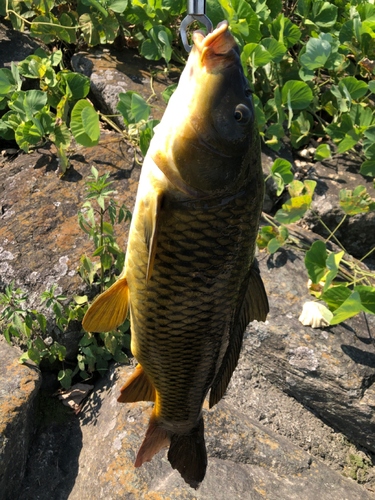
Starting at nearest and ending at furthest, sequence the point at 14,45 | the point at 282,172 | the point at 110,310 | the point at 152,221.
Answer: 1. the point at 152,221
2. the point at 110,310
3. the point at 282,172
4. the point at 14,45

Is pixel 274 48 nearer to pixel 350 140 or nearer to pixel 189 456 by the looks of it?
pixel 350 140

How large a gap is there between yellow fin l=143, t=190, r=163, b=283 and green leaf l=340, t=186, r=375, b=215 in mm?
2133

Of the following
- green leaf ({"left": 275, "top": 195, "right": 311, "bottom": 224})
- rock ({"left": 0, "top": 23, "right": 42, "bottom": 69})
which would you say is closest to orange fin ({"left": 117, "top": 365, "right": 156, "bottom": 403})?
green leaf ({"left": 275, "top": 195, "right": 311, "bottom": 224})

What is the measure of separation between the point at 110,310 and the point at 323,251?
5.88 ft

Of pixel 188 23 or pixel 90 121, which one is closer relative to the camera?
pixel 188 23

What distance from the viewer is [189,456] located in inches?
65.4

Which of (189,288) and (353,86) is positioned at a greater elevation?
(189,288)

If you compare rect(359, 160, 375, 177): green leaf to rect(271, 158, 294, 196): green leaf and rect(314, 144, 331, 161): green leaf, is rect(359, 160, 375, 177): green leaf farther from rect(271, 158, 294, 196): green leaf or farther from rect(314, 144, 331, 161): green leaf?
rect(271, 158, 294, 196): green leaf

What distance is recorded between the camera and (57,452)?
8.56ft

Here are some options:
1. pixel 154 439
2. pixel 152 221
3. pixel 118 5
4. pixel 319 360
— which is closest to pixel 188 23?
pixel 152 221

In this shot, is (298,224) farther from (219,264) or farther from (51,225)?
(219,264)

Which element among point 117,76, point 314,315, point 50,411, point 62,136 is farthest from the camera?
point 117,76

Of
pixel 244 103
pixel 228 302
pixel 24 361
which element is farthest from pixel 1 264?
pixel 244 103

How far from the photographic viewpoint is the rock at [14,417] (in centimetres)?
226
